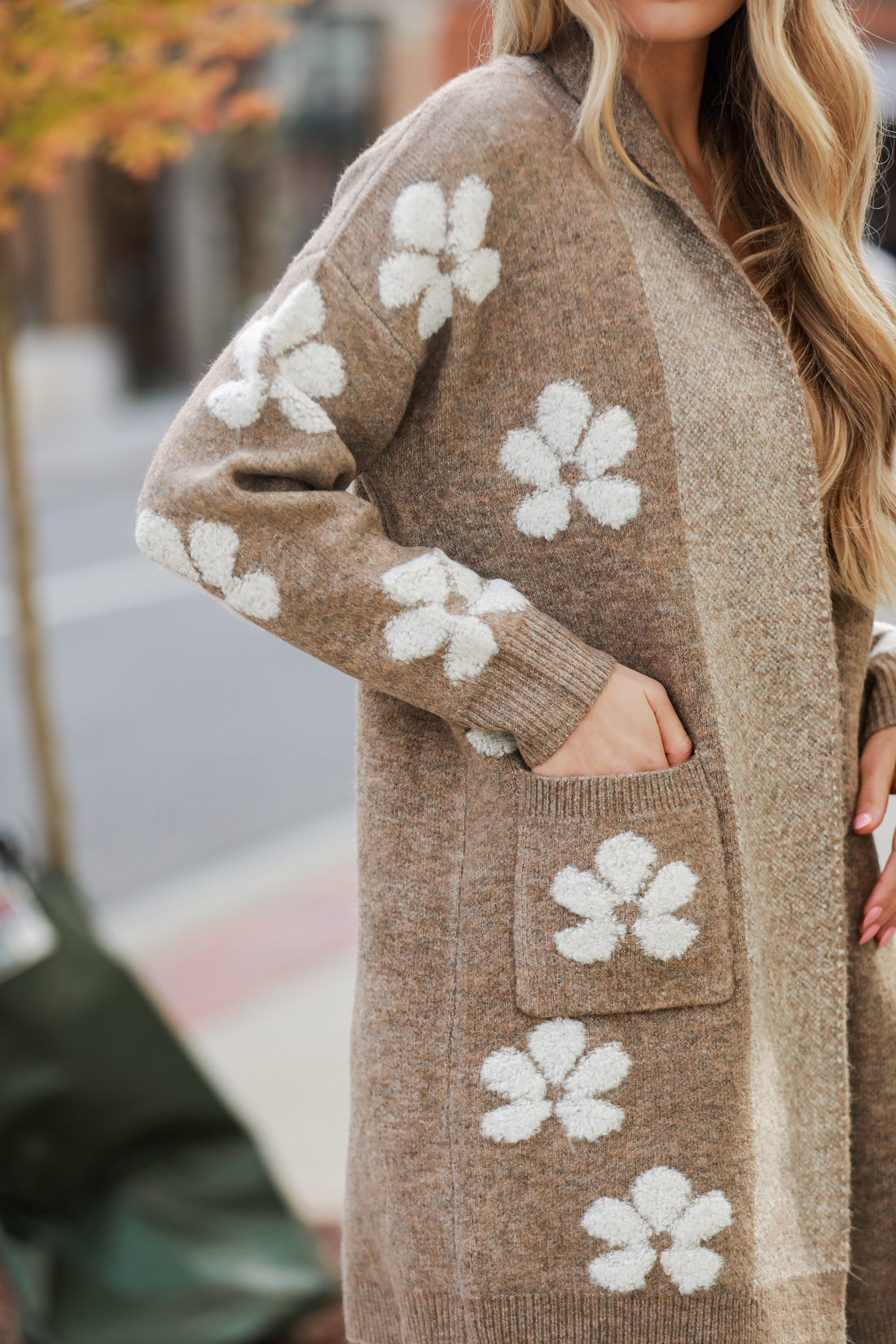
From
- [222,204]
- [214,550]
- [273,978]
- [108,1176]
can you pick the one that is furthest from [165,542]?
[222,204]

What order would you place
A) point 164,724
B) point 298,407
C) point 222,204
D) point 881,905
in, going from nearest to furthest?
point 298,407 < point 881,905 < point 164,724 < point 222,204

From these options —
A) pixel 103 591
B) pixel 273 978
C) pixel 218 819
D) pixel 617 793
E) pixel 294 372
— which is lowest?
pixel 103 591

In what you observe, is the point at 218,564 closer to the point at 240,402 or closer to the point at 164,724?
the point at 240,402

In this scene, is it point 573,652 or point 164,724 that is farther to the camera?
point 164,724

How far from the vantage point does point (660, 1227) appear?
1.35 metres

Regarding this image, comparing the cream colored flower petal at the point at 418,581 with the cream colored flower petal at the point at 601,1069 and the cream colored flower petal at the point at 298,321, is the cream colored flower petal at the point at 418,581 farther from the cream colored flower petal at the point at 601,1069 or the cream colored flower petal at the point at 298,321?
the cream colored flower petal at the point at 601,1069

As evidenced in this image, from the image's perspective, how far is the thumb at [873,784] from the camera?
1.50 meters

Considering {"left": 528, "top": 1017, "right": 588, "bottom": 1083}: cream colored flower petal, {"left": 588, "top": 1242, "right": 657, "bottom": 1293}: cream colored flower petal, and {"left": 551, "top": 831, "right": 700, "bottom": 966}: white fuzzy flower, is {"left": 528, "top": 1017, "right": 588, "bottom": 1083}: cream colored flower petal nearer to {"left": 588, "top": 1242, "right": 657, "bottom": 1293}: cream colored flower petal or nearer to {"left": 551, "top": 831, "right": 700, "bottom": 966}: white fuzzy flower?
{"left": 551, "top": 831, "right": 700, "bottom": 966}: white fuzzy flower

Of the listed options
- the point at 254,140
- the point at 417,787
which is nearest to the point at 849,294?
the point at 417,787

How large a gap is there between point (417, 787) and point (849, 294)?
668 millimetres

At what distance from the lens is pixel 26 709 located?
308 centimetres

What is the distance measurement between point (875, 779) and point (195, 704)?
19.2ft

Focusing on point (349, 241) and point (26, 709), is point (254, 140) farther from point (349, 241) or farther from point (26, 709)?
point (349, 241)

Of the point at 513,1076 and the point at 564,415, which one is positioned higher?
the point at 564,415
